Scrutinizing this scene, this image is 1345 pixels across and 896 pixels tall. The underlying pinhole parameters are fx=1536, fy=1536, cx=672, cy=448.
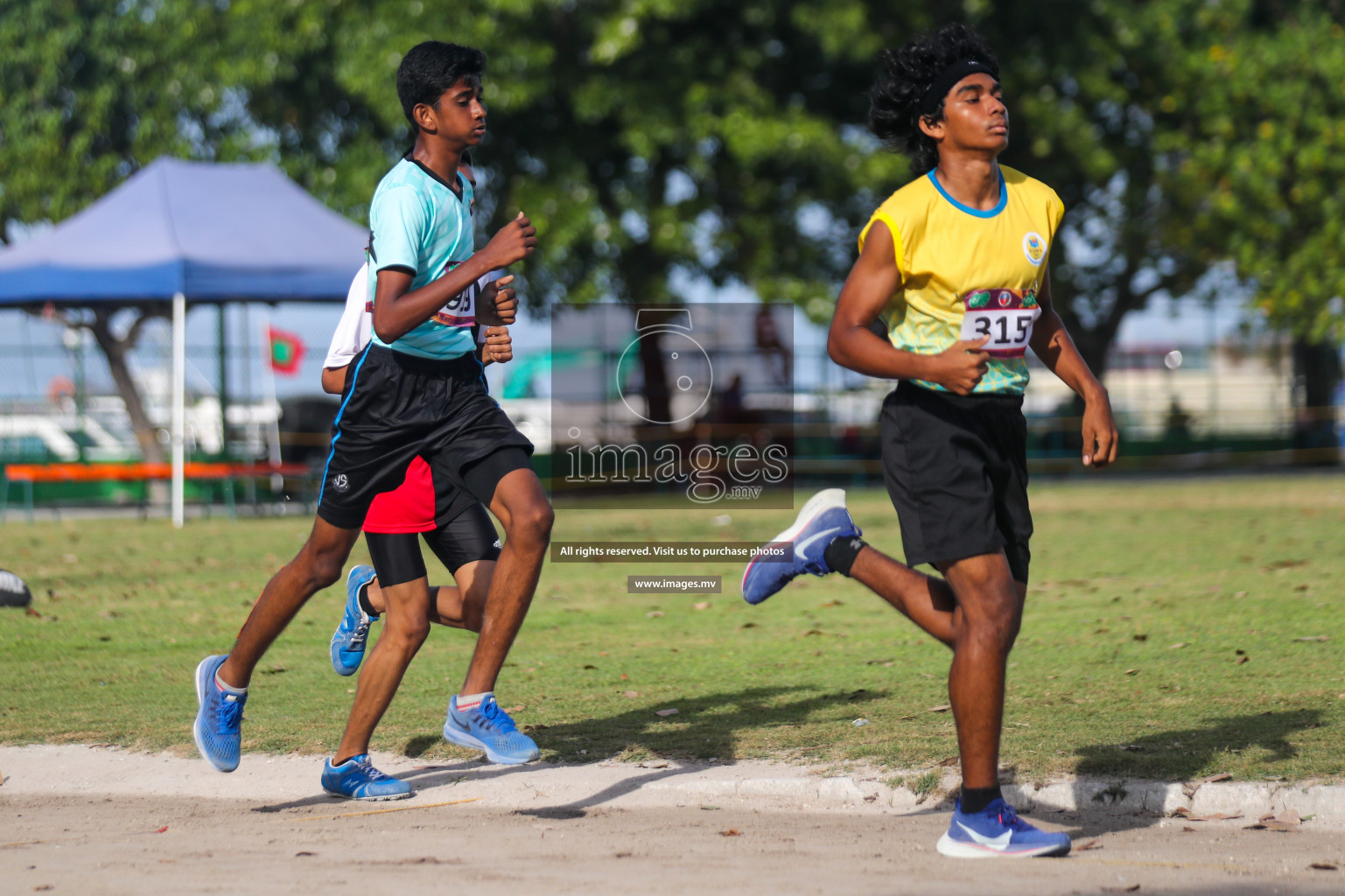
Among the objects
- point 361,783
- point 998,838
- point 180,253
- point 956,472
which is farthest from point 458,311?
point 180,253

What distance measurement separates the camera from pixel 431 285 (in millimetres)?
4062

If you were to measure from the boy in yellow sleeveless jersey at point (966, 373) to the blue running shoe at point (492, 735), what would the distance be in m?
1.26

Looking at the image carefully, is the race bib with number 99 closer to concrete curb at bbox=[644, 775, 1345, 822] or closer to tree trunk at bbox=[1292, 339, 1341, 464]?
concrete curb at bbox=[644, 775, 1345, 822]

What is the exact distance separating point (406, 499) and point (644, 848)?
1.25 m

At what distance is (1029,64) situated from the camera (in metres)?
21.8

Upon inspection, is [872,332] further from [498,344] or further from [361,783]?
[361,783]

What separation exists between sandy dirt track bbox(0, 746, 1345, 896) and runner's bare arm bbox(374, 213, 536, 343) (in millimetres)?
1347

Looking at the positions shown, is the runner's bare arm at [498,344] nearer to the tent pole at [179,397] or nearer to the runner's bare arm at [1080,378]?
the runner's bare arm at [1080,378]

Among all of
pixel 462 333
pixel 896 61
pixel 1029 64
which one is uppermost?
pixel 1029 64

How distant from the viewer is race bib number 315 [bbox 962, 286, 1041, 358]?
12.4 ft

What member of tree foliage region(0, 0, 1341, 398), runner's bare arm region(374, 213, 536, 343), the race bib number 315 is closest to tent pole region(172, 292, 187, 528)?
tree foliage region(0, 0, 1341, 398)

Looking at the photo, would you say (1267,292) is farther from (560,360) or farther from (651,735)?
(651,735)

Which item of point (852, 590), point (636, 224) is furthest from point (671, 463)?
point (852, 590)

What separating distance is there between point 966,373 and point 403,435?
5.27 ft
